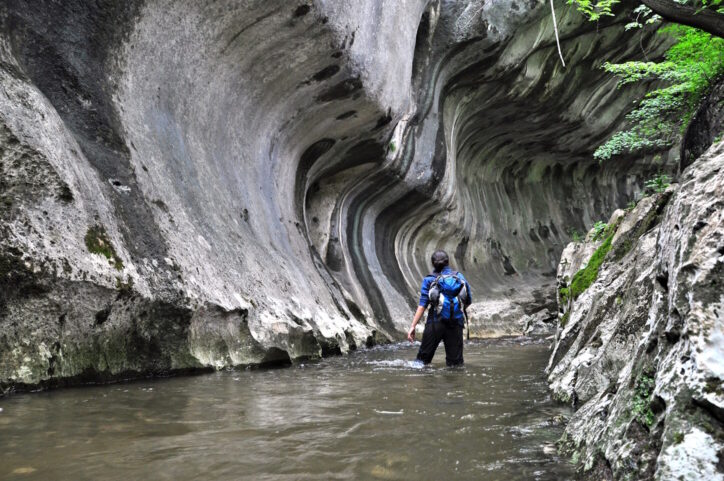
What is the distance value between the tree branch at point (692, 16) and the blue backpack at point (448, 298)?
4.20 m

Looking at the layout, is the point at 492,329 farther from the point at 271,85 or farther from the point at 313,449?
the point at 313,449

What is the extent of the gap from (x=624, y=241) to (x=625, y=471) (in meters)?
4.69

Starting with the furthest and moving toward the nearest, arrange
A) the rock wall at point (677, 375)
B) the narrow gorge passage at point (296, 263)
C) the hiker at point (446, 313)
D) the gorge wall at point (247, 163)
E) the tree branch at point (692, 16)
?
1. the hiker at point (446, 313)
2. the gorge wall at point (247, 163)
3. the tree branch at point (692, 16)
4. the narrow gorge passage at point (296, 263)
5. the rock wall at point (677, 375)

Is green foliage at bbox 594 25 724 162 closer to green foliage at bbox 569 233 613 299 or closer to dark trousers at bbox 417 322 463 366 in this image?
green foliage at bbox 569 233 613 299

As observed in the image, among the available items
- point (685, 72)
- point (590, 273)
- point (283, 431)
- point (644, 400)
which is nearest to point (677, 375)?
point (644, 400)

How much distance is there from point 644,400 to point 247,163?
9896 mm

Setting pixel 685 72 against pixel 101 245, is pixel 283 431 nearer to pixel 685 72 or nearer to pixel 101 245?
pixel 101 245

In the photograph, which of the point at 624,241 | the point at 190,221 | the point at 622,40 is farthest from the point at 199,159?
the point at 622,40

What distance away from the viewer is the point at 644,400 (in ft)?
8.00

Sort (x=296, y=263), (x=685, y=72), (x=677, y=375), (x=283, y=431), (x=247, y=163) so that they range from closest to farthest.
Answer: (x=677, y=375)
(x=283, y=431)
(x=685, y=72)
(x=247, y=163)
(x=296, y=263)

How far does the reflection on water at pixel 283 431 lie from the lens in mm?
2943

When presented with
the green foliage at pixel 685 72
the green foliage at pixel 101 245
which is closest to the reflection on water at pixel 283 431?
the green foliage at pixel 101 245

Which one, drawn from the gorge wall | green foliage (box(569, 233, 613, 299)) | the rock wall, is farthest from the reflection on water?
green foliage (box(569, 233, 613, 299))

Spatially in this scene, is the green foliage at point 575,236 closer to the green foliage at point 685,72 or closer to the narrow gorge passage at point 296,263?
the narrow gorge passage at point 296,263
